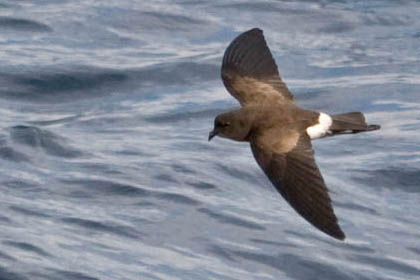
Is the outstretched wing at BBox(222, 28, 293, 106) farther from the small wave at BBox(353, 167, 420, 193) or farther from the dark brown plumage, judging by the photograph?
the small wave at BBox(353, 167, 420, 193)

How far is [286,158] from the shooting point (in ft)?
23.6

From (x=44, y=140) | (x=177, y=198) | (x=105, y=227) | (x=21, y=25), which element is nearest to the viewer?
(x=105, y=227)

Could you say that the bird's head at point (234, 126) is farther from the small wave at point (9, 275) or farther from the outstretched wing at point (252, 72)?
the small wave at point (9, 275)

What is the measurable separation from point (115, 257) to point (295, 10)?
6.85 metres

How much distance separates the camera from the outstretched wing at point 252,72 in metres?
8.28

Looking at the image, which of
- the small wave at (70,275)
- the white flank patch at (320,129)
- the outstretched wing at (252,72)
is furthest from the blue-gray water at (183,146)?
the white flank patch at (320,129)

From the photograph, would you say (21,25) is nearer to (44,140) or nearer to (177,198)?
(44,140)

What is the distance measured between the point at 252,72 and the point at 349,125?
109 cm

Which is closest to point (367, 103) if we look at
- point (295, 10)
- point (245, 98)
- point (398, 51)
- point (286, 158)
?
point (398, 51)

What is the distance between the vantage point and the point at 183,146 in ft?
36.3

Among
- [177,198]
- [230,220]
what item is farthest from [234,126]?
[177,198]

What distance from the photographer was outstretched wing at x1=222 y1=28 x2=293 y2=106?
8.28m

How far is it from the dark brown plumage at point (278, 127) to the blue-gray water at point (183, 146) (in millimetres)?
1146

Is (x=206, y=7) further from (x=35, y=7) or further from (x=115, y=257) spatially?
(x=115, y=257)
